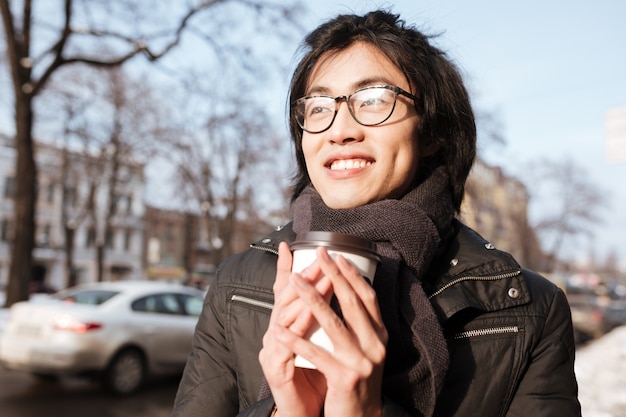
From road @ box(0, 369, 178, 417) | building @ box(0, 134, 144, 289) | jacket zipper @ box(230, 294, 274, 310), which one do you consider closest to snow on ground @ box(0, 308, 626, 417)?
road @ box(0, 369, 178, 417)

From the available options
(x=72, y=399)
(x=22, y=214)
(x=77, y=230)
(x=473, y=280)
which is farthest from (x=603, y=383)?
(x=77, y=230)

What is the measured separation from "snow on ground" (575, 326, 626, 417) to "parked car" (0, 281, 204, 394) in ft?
18.4

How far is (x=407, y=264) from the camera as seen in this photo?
131cm

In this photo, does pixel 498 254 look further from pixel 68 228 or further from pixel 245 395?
pixel 68 228

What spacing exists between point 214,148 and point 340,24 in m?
23.4

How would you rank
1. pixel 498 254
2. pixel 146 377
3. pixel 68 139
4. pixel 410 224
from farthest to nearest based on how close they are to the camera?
pixel 68 139, pixel 146 377, pixel 498 254, pixel 410 224

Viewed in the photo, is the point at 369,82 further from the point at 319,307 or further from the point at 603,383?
the point at 603,383

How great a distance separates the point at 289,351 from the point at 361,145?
61cm

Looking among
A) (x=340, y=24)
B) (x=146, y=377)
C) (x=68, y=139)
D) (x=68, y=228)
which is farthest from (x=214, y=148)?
(x=340, y=24)

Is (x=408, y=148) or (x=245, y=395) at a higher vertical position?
(x=408, y=148)

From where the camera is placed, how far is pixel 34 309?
288 inches

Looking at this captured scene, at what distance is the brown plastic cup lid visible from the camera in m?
0.99

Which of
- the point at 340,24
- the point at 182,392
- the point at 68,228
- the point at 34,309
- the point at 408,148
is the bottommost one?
the point at 68,228

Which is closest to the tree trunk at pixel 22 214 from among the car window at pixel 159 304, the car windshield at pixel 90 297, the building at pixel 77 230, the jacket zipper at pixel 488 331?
the car windshield at pixel 90 297
